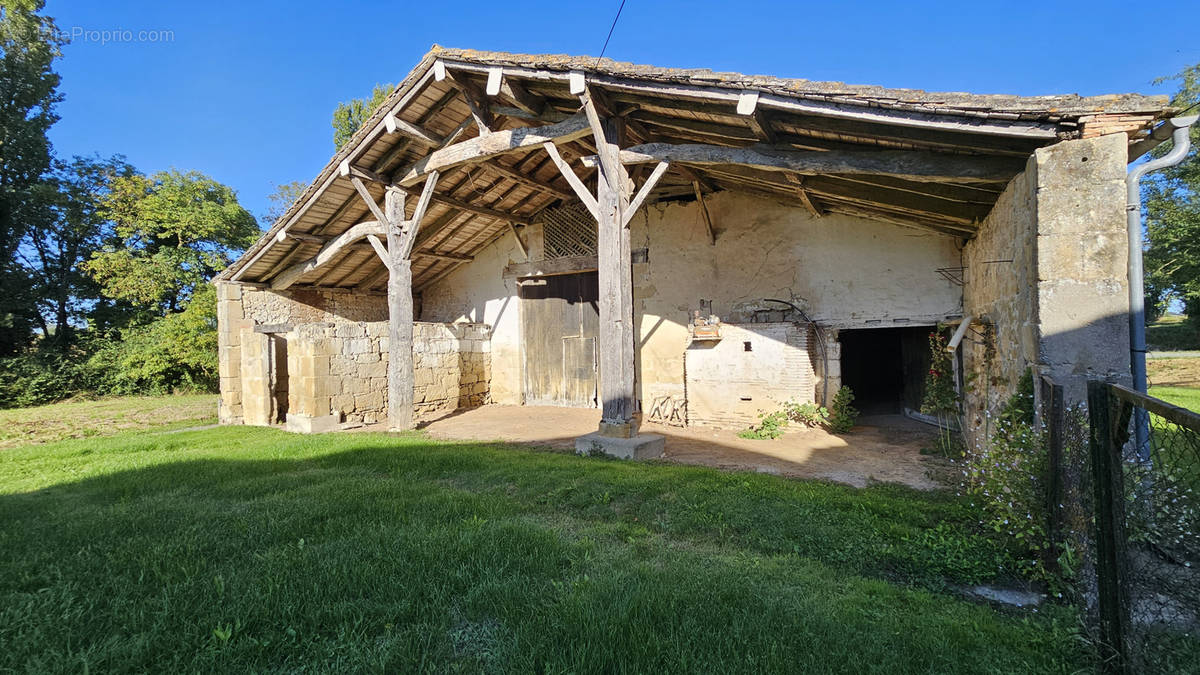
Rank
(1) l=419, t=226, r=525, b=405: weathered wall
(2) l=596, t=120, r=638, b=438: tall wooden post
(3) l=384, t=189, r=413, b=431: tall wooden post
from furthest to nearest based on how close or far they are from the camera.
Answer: (1) l=419, t=226, r=525, b=405: weathered wall < (3) l=384, t=189, r=413, b=431: tall wooden post < (2) l=596, t=120, r=638, b=438: tall wooden post

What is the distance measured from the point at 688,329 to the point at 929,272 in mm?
3692

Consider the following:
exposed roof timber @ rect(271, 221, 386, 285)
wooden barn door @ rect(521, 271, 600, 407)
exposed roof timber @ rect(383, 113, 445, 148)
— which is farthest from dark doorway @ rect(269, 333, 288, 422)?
exposed roof timber @ rect(383, 113, 445, 148)

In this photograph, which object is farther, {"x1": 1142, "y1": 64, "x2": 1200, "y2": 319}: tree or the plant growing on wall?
{"x1": 1142, "y1": 64, "x2": 1200, "y2": 319}: tree

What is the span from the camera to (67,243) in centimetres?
1452

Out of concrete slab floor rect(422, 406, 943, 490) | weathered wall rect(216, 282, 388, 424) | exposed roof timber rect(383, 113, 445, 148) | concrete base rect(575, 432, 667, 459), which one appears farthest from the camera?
weathered wall rect(216, 282, 388, 424)

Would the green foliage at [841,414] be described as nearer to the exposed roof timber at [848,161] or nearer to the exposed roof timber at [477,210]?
the exposed roof timber at [848,161]

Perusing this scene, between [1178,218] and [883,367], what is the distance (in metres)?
10.5

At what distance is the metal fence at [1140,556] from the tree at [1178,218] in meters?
18.4

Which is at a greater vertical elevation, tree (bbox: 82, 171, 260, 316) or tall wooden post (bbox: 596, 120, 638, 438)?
tree (bbox: 82, 171, 260, 316)

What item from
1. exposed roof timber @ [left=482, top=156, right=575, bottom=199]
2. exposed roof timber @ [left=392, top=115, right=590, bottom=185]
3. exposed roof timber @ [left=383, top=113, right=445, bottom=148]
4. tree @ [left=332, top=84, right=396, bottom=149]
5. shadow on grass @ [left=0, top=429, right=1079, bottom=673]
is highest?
tree @ [left=332, top=84, right=396, bottom=149]

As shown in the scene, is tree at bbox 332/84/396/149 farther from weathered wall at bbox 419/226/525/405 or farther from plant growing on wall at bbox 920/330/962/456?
plant growing on wall at bbox 920/330/962/456

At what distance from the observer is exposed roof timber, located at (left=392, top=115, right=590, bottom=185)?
20.2 feet

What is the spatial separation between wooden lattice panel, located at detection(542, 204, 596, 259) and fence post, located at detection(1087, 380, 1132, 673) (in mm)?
8645

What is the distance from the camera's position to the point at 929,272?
7.11 metres
